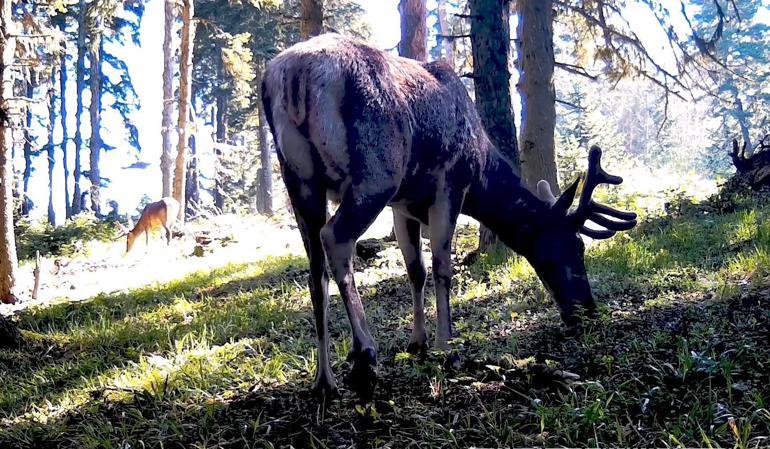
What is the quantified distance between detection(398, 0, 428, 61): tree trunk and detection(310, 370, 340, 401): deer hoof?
886cm

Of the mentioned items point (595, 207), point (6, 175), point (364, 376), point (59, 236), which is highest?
point (6, 175)

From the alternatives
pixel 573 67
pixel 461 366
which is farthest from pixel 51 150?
pixel 461 366

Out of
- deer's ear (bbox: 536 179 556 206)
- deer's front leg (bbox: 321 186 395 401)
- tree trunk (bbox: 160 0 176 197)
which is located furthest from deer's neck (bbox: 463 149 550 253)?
tree trunk (bbox: 160 0 176 197)

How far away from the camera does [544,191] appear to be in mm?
5281

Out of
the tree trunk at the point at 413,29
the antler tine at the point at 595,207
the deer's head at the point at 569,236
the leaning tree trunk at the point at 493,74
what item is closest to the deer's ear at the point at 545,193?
the deer's head at the point at 569,236

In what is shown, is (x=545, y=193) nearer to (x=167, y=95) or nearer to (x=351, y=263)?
(x=351, y=263)

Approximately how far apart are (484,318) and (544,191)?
1.25 meters

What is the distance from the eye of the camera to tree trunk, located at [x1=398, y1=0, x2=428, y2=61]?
11336 mm

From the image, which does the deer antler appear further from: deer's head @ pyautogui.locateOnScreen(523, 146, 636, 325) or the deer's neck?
the deer's neck

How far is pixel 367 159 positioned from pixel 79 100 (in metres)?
31.2

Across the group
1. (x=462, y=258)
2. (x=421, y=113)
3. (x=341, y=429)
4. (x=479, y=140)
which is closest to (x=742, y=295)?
(x=479, y=140)

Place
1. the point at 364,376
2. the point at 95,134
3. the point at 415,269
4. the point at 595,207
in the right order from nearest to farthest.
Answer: the point at 364,376, the point at 415,269, the point at 595,207, the point at 95,134

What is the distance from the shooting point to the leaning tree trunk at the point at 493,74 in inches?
285

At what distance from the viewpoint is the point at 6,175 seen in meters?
8.93
